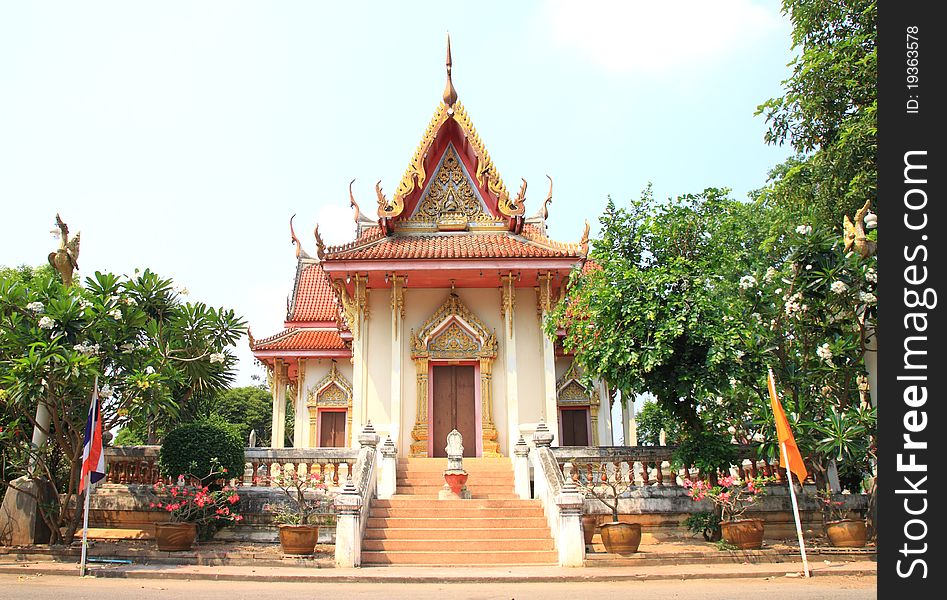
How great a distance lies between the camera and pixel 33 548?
8.95 m

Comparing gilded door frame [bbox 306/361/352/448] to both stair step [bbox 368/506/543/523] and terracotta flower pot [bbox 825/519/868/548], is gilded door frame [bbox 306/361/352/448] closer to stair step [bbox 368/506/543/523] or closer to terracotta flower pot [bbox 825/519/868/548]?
stair step [bbox 368/506/543/523]

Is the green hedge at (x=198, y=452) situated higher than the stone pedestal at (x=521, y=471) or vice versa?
the green hedge at (x=198, y=452)

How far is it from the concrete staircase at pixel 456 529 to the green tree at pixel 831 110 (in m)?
7.58

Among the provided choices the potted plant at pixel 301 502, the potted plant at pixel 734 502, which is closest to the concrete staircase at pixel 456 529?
the potted plant at pixel 301 502

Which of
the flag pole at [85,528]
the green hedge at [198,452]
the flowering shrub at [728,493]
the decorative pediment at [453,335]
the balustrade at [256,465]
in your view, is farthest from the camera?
the decorative pediment at [453,335]

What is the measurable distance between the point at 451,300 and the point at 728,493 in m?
6.47

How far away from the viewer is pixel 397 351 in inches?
525

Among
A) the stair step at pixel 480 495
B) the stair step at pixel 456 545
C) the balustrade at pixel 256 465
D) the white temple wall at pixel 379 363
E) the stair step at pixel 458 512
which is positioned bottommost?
the stair step at pixel 456 545

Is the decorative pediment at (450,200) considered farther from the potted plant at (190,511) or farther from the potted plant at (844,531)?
the potted plant at (844,531)

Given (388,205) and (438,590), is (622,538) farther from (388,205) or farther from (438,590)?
(388,205)

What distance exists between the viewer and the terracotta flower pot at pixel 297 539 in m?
8.56

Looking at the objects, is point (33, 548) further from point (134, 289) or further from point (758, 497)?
point (758, 497)

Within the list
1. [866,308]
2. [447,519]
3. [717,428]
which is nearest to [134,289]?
[447,519]

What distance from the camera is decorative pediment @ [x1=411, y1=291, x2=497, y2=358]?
1356 centimetres
